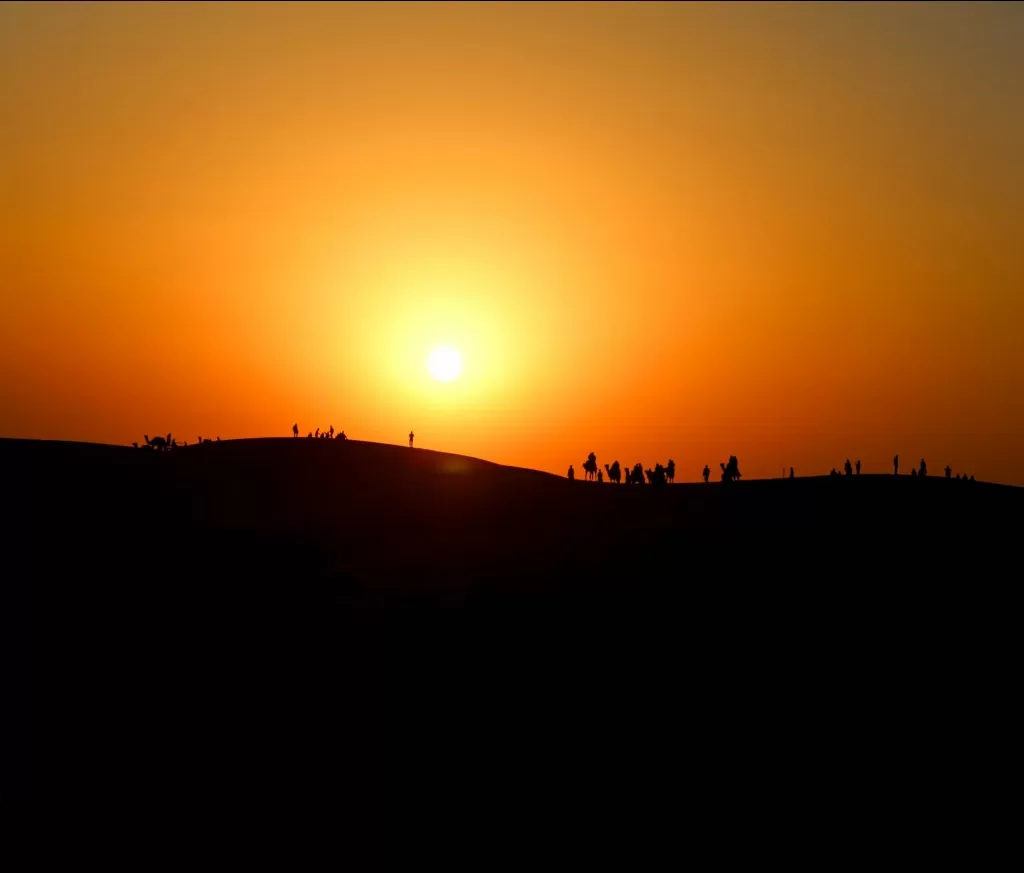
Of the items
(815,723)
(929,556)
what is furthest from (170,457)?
(815,723)

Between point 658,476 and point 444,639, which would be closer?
point 444,639

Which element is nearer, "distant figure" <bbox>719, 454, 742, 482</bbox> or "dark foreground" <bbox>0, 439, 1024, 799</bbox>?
"dark foreground" <bbox>0, 439, 1024, 799</bbox>

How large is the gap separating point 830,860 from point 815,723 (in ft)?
13.4

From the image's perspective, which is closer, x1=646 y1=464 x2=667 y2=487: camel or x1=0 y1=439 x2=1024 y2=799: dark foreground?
x1=0 y1=439 x2=1024 y2=799: dark foreground

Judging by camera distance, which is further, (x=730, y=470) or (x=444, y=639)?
(x=730, y=470)

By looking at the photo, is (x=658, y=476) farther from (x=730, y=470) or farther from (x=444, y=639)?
(x=444, y=639)

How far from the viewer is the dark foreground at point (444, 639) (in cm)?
1731

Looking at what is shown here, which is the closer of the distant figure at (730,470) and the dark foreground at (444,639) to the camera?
the dark foreground at (444,639)

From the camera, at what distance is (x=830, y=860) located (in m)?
14.7

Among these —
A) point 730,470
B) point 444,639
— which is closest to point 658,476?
point 730,470

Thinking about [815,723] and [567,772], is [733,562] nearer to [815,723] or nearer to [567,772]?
[815,723]

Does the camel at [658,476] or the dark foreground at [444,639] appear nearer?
the dark foreground at [444,639]

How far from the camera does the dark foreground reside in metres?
17.3

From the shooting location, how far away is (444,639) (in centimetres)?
2156
